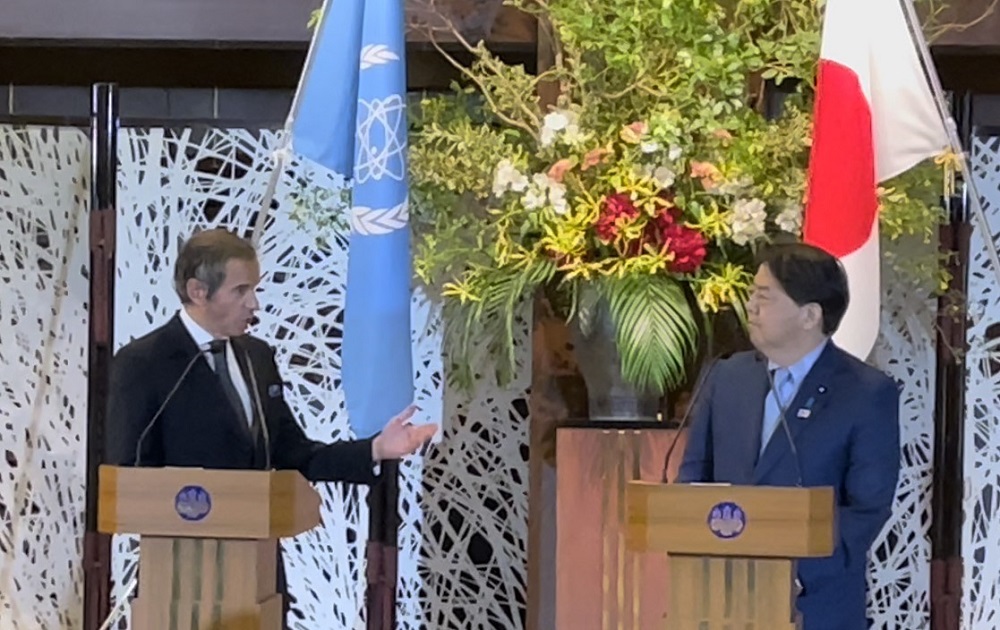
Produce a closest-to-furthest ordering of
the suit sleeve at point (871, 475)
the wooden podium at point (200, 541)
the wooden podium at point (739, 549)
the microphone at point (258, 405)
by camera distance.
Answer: the wooden podium at point (739, 549) → the wooden podium at point (200, 541) → the suit sleeve at point (871, 475) → the microphone at point (258, 405)

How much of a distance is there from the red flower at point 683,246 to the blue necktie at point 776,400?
412 millimetres

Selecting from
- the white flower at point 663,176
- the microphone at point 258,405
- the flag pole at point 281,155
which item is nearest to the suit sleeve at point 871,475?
the white flower at point 663,176

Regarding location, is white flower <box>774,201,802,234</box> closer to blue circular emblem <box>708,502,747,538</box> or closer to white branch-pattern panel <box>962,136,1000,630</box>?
white branch-pattern panel <box>962,136,1000,630</box>

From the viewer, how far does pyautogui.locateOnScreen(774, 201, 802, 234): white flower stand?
2.95 metres

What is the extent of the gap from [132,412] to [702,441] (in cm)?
98

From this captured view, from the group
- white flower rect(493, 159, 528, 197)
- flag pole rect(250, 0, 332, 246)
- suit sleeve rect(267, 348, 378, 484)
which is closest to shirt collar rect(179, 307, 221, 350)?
suit sleeve rect(267, 348, 378, 484)

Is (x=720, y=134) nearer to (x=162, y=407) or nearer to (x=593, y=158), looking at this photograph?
(x=593, y=158)

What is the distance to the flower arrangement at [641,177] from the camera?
2.84 metres

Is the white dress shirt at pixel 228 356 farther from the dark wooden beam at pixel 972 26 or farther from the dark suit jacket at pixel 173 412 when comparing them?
the dark wooden beam at pixel 972 26

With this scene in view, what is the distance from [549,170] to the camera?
114 inches

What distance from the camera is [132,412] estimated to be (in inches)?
98.7

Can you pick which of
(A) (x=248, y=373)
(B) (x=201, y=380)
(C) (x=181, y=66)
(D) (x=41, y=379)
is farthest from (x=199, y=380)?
(C) (x=181, y=66)

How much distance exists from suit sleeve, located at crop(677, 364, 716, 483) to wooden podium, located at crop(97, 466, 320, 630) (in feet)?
2.43

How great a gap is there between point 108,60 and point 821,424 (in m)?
2.29
